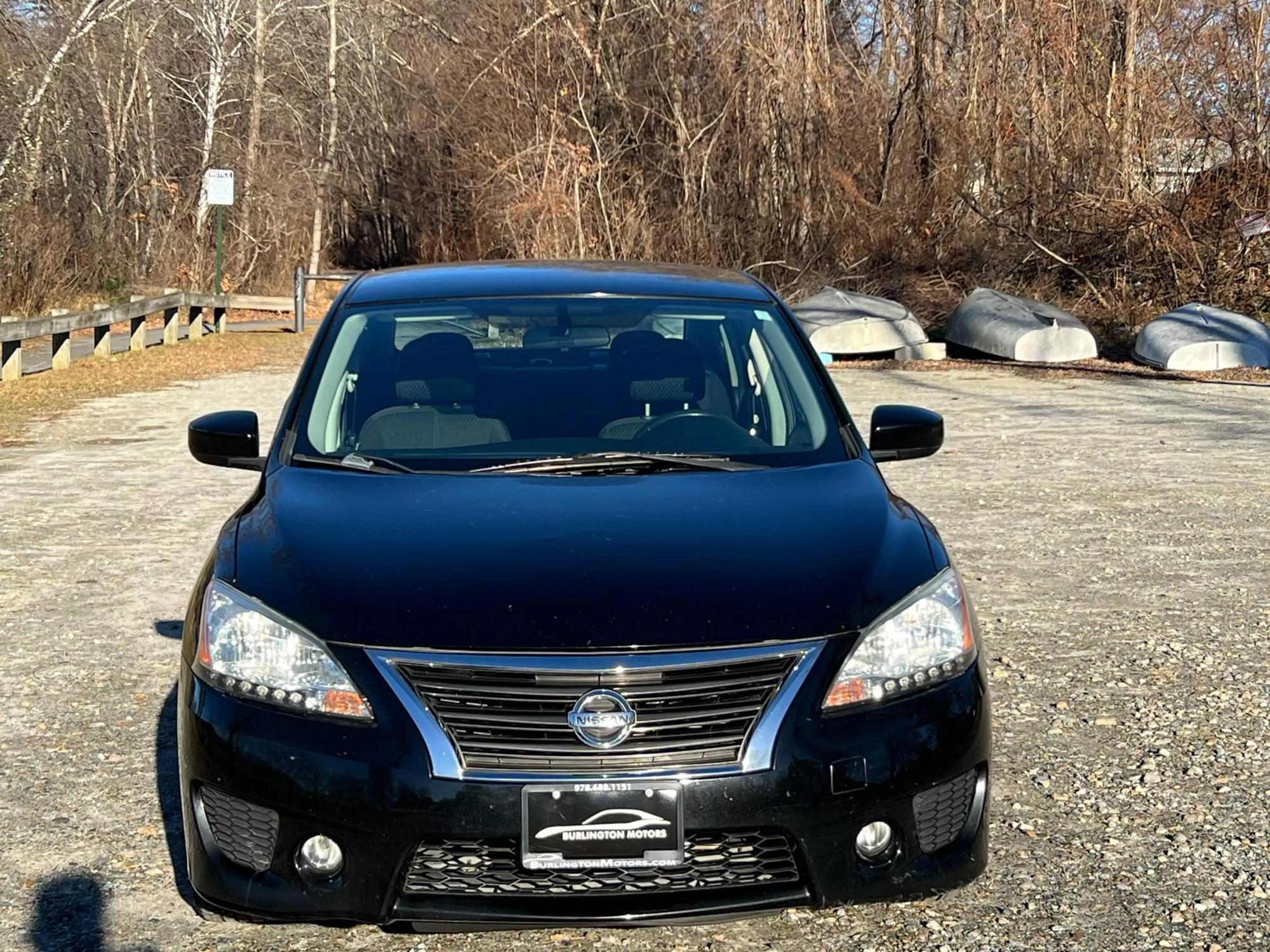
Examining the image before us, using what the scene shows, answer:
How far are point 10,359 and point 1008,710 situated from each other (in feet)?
49.0

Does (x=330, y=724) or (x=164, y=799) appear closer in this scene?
(x=330, y=724)

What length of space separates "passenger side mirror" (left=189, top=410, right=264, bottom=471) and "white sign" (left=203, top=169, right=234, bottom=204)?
78.7 feet

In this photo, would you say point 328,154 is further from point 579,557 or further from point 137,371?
point 579,557

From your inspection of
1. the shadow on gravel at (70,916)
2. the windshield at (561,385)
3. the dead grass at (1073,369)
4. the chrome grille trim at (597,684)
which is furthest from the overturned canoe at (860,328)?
the chrome grille trim at (597,684)

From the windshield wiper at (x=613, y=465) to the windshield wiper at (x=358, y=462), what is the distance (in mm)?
226

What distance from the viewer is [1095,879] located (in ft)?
13.5

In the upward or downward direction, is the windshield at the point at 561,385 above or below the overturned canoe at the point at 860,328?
above

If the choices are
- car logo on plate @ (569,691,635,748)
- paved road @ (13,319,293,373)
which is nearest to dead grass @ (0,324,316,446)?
paved road @ (13,319,293,373)

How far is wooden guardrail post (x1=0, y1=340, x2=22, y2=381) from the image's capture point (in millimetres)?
17797

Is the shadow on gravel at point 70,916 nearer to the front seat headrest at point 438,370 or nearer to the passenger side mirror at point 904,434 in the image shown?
the front seat headrest at point 438,370

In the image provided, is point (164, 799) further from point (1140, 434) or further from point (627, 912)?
point (1140, 434)

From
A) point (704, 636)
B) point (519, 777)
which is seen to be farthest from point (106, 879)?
point (704, 636)

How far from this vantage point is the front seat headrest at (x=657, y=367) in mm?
4988

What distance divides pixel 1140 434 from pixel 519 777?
11.5 m
